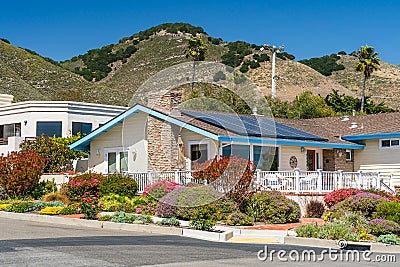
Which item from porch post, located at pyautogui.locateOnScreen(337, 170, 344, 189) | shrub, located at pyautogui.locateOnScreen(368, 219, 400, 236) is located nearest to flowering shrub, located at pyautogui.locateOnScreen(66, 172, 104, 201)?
porch post, located at pyautogui.locateOnScreen(337, 170, 344, 189)

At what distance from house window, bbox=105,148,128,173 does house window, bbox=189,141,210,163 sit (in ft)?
11.9

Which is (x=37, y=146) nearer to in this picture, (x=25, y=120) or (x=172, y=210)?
(x=25, y=120)

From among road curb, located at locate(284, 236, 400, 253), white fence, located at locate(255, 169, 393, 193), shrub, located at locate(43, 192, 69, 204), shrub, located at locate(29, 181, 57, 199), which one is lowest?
road curb, located at locate(284, 236, 400, 253)

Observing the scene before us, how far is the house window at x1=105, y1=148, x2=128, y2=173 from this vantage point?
2898 centimetres

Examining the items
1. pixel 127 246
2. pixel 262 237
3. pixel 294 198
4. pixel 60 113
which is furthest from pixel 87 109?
pixel 127 246

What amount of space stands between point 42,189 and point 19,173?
1697 mm

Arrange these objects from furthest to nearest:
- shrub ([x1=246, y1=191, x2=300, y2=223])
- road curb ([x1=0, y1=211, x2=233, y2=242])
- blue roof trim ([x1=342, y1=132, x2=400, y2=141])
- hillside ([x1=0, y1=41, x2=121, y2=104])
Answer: hillside ([x1=0, y1=41, x2=121, y2=104]), blue roof trim ([x1=342, y1=132, x2=400, y2=141]), shrub ([x1=246, y1=191, x2=300, y2=223]), road curb ([x1=0, y1=211, x2=233, y2=242])

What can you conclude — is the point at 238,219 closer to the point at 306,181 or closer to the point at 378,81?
the point at 306,181

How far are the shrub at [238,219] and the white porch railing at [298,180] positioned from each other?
9.76ft

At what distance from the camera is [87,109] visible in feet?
125

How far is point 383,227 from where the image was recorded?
59.3 ft

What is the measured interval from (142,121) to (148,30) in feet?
292

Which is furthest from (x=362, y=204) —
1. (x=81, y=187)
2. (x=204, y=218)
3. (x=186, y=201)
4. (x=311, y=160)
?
(x=81, y=187)

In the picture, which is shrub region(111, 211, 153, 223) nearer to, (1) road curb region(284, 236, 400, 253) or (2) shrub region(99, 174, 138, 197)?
(2) shrub region(99, 174, 138, 197)
